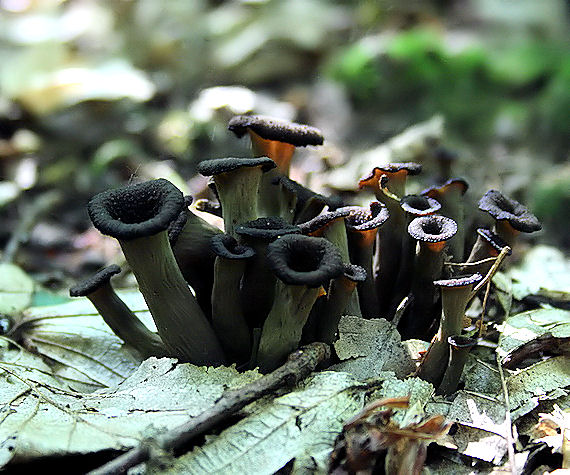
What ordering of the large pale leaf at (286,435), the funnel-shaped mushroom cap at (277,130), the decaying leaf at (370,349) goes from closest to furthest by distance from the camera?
the large pale leaf at (286,435), the decaying leaf at (370,349), the funnel-shaped mushroom cap at (277,130)

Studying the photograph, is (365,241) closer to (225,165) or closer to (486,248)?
(486,248)

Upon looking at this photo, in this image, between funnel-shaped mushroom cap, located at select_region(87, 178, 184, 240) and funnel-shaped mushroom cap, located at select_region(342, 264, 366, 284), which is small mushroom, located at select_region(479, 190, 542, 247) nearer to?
funnel-shaped mushroom cap, located at select_region(342, 264, 366, 284)

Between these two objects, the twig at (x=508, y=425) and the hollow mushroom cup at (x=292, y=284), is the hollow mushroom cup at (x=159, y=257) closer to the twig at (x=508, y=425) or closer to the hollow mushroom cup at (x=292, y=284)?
the hollow mushroom cup at (x=292, y=284)

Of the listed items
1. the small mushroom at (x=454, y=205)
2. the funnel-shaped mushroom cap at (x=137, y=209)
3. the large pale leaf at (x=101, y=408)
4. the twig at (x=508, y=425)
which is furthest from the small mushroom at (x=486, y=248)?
the funnel-shaped mushroom cap at (x=137, y=209)

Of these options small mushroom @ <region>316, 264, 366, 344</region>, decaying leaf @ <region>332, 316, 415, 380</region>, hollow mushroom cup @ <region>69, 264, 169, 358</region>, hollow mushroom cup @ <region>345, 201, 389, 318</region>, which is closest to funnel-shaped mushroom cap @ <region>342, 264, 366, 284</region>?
small mushroom @ <region>316, 264, 366, 344</region>

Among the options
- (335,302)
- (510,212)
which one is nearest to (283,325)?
(335,302)

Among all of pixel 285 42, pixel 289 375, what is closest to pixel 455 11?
pixel 285 42

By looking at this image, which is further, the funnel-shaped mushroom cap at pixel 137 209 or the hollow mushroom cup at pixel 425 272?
the hollow mushroom cup at pixel 425 272

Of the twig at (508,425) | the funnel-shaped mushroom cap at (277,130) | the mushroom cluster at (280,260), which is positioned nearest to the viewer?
the twig at (508,425)
